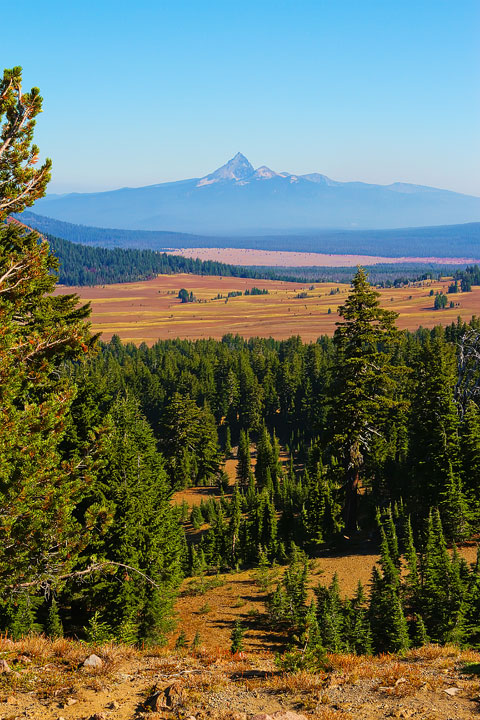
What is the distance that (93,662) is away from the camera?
39.9 ft

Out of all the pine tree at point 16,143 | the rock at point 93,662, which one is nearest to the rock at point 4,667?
the rock at point 93,662

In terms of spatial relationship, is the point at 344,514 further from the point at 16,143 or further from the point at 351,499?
the point at 16,143

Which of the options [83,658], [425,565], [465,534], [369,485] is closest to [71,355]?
[83,658]

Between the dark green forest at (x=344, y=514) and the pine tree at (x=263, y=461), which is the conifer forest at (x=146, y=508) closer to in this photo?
the dark green forest at (x=344, y=514)

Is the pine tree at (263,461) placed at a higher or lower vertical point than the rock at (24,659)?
lower

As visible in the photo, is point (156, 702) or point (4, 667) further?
point (4, 667)

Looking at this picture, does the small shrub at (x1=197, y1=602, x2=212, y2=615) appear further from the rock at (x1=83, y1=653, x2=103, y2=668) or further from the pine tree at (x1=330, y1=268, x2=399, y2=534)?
the rock at (x1=83, y1=653, x2=103, y2=668)

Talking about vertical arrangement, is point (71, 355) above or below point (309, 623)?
above

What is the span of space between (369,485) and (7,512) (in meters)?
37.6

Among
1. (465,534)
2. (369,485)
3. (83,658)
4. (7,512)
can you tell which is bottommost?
(369,485)

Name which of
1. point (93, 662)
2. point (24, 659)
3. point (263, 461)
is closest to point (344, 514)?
point (93, 662)

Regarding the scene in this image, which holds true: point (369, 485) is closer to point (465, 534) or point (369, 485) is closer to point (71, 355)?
point (465, 534)

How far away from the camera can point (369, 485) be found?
46625mm

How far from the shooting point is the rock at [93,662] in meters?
12.1
